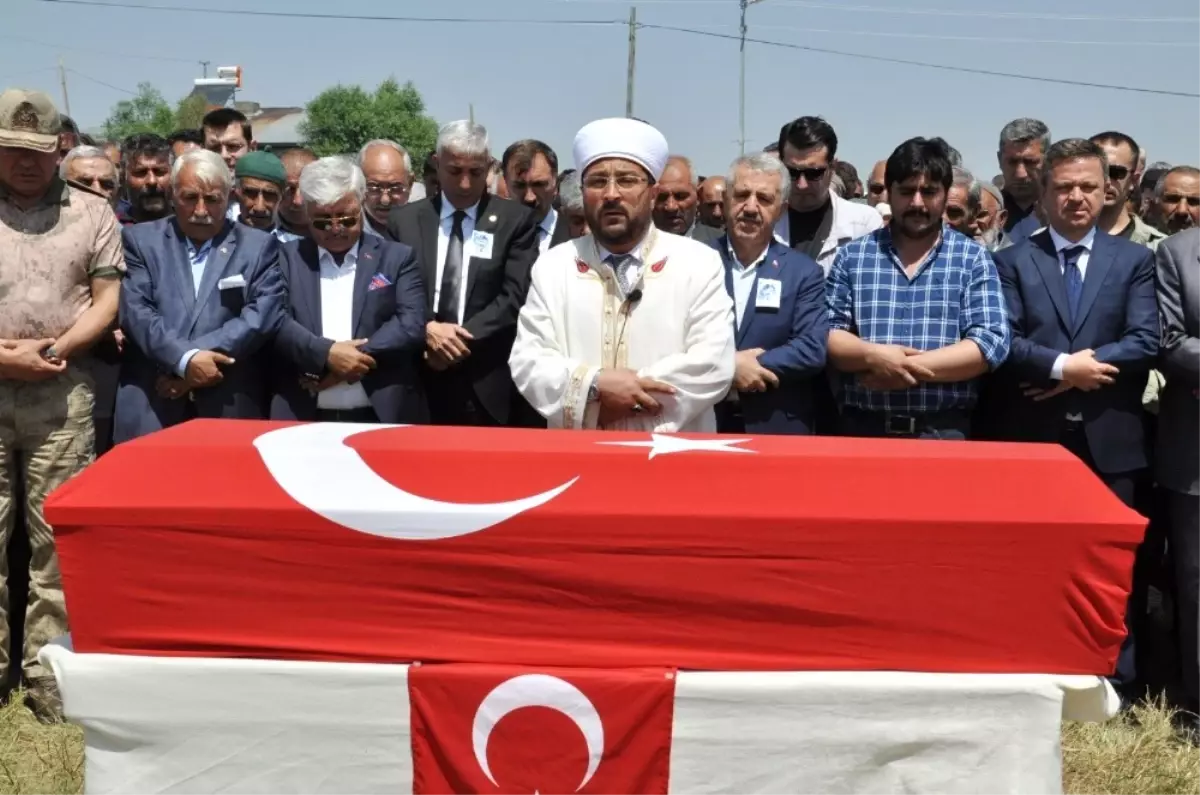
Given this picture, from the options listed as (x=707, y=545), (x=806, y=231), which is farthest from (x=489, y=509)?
(x=806, y=231)

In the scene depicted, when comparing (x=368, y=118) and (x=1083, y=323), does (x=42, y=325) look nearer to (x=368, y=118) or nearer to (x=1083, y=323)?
(x=1083, y=323)

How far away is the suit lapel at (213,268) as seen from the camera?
4.55 meters

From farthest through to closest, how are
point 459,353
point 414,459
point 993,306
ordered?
point 459,353 < point 993,306 < point 414,459

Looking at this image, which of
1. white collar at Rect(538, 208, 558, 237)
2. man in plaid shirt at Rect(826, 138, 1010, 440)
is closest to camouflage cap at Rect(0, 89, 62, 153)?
white collar at Rect(538, 208, 558, 237)

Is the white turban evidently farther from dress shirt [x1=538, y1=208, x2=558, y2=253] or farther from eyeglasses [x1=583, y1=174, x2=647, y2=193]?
dress shirt [x1=538, y1=208, x2=558, y2=253]

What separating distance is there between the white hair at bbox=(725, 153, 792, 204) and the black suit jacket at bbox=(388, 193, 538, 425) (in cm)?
96

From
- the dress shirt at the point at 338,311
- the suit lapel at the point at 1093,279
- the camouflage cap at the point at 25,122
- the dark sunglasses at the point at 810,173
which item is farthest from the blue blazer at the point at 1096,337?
the camouflage cap at the point at 25,122

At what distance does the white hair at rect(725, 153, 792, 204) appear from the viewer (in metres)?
4.63

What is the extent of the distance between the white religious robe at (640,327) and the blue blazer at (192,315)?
1.15 meters

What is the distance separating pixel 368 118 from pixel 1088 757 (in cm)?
7448

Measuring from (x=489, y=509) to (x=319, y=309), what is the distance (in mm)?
2009

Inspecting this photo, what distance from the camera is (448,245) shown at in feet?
17.2

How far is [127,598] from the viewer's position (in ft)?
9.87

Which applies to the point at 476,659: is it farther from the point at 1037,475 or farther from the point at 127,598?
the point at 1037,475
